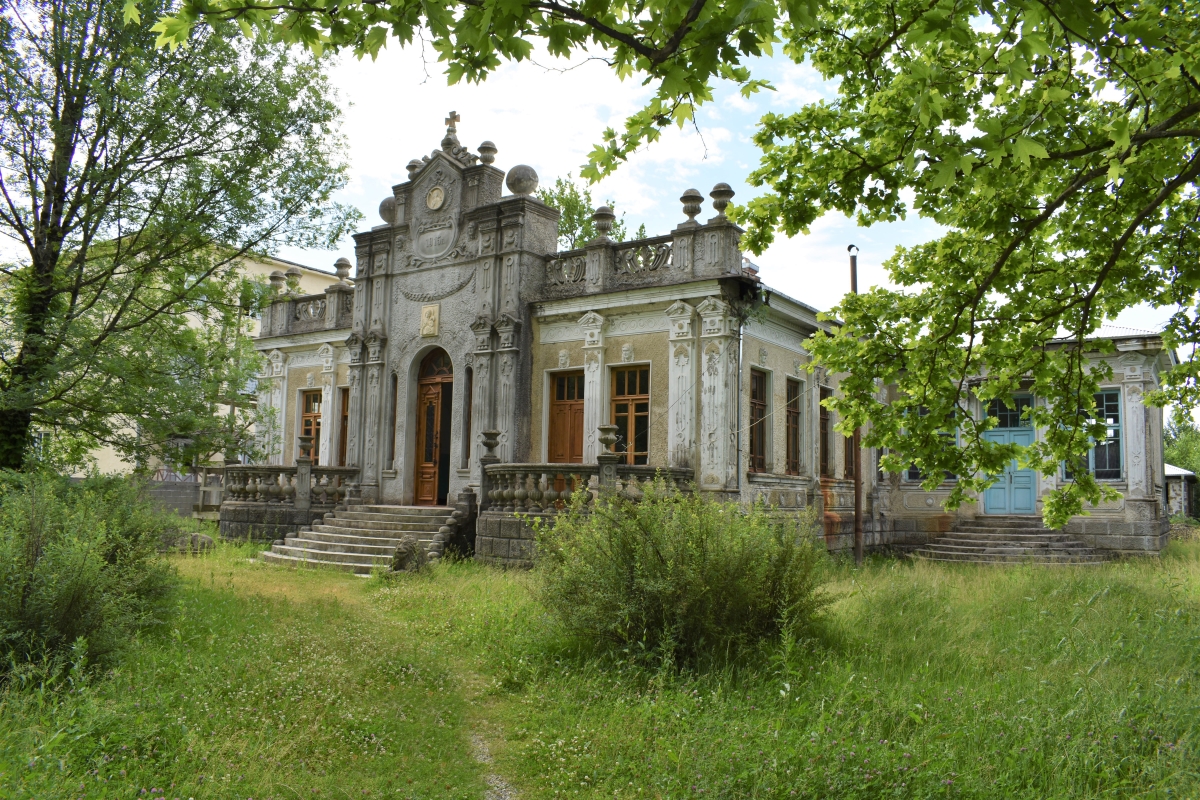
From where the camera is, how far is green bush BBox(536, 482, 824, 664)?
690 cm

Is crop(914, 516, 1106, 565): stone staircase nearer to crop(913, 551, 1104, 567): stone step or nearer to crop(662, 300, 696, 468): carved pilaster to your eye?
crop(913, 551, 1104, 567): stone step

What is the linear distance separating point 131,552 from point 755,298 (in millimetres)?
9768

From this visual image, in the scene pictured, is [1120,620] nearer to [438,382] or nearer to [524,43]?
[524,43]

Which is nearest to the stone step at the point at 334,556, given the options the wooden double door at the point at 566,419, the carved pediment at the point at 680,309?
the wooden double door at the point at 566,419

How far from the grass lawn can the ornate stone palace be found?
5130 mm

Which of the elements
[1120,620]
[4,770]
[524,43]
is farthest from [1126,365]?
[4,770]

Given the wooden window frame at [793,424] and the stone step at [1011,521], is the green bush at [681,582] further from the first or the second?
the stone step at [1011,521]

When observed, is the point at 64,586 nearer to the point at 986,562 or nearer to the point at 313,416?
the point at 313,416

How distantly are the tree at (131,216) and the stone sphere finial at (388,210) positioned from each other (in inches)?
235

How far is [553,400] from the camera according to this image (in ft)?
51.0

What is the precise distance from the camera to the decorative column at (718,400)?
13.5 meters

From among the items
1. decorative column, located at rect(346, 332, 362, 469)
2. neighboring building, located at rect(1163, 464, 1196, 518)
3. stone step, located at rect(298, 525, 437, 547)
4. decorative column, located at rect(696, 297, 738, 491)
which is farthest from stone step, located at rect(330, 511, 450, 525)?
neighboring building, located at rect(1163, 464, 1196, 518)

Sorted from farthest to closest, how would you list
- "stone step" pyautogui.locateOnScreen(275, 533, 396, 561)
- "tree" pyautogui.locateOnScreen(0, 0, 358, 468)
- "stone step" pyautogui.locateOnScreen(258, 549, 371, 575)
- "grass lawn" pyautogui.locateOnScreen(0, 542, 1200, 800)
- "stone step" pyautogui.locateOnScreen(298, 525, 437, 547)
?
"stone step" pyautogui.locateOnScreen(298, 525, 437, 547)
"stone step" pyautogui.locateOnScreen(275, 533, 396, 561)
"stone step" pyautogui.locateOnScreen(258, 549, 371, 575)
"tree" pyautogui.locateOnScreen(0, 0, 358, 468)
"grass lawn" pyautogui.locateOnScreen(0, 542, 1200, 800)

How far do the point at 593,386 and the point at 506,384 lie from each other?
1666mm
